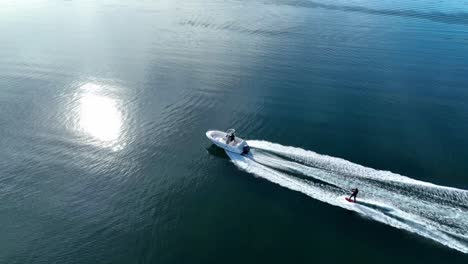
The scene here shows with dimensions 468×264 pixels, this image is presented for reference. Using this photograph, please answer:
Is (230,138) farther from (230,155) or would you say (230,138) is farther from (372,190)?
(372,190)

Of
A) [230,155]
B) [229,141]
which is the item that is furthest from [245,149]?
[229,141]

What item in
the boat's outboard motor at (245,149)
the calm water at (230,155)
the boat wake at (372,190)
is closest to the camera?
the calm water at (230,155)

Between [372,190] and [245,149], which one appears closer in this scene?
[372,190]

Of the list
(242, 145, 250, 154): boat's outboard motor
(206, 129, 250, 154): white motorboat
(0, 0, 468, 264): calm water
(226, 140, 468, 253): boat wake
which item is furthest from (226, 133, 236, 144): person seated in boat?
(242, 145, 250, 154): boat's outboard motor

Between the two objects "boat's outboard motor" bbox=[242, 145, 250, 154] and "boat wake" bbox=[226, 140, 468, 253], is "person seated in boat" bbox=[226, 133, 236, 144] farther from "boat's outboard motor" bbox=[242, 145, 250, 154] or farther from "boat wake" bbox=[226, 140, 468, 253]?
"boat's outboard motor" bbox=[242, 145, 250, 154]

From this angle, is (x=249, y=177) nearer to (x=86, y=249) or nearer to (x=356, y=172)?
(x=356, y=172)

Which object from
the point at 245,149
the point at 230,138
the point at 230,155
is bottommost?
the point at 230,155

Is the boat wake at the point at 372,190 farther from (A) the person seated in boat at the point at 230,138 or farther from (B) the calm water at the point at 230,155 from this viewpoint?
(A) the person seated in boat at the point at 230,138

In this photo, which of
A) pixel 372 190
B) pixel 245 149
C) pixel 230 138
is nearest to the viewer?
pixel 372 190

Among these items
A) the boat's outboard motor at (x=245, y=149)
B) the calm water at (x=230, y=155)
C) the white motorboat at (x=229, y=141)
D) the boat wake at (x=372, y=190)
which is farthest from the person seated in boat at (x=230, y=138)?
the boat's outboard motor at (x=245, y=149)
